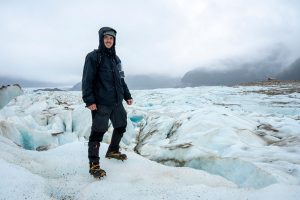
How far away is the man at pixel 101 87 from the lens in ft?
12.2

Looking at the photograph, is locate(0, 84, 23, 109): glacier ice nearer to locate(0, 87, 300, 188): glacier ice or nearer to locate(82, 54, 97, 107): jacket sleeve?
locate(0, 87, 300, 188): glacier ice

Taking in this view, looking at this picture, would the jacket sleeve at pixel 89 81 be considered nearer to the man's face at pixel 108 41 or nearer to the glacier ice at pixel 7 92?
the man's face at pixel 108 41

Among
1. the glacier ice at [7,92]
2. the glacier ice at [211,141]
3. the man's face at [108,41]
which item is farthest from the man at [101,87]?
the glacier ice at [7,92]

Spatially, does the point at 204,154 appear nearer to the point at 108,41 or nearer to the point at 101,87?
the point at 101,87

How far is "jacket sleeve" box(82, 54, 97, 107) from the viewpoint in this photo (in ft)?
12.1

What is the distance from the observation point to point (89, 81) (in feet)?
12.2

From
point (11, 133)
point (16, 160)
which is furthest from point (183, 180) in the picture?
point (11, 133)

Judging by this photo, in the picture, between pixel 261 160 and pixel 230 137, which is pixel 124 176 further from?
pixel 230 137

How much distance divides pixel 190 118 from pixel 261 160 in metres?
5.08

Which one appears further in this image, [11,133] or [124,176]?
[11,133]

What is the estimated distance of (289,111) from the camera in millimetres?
16672

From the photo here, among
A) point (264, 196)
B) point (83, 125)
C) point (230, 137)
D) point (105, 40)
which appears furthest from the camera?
point (83, 125)


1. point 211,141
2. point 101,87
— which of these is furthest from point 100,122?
point 211,141

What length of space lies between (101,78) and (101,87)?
4.4 inches
